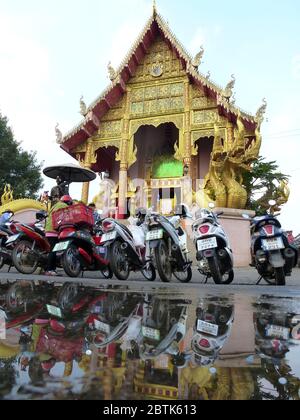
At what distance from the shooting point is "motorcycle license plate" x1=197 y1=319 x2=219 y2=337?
1.26m

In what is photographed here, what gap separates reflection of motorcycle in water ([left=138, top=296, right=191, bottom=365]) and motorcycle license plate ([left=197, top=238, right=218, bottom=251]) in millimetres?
1770

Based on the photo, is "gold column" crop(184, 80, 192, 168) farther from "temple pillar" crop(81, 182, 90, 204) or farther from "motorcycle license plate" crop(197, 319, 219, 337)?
"motorcycle license plate" crop(197, 319, 219, 337)

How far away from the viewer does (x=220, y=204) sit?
8391 mm

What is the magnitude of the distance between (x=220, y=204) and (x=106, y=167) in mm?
9720

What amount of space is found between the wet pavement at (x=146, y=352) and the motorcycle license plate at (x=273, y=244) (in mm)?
2032

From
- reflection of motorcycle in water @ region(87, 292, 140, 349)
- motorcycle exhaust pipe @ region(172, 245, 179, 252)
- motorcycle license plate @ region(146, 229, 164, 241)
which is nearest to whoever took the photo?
reflection of motorcycle in water @ region(87, 292, 140, 349)

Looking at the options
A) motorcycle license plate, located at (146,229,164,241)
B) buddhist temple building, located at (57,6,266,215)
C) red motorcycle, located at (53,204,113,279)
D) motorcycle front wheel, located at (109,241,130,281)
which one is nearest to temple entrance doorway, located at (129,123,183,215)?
buddhist temple building, located at (57,6,266,215)

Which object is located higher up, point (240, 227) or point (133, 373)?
point (240, 227)

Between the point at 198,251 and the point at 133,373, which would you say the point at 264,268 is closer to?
the point at 198,251

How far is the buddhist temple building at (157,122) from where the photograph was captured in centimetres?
1354

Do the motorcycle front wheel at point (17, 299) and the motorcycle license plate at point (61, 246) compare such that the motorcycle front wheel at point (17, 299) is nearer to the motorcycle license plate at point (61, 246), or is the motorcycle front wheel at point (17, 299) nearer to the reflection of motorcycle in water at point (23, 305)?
the reflection of motorcycle in water at point (23, 305)

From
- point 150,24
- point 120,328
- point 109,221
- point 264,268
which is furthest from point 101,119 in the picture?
point 120,328

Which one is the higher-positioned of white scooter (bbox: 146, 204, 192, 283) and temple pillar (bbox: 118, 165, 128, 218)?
temple pillar (bbox: 118, 165, 128, 218)
